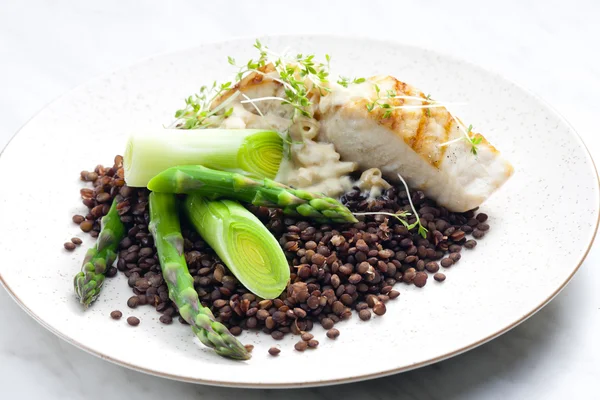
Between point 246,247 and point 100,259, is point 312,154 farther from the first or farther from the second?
point 100,259

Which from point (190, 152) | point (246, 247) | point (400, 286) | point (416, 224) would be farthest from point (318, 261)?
point (190, 152)

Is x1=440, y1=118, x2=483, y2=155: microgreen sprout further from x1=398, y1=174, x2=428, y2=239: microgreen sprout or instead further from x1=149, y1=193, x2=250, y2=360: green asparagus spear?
x1=149, y1=193, x2=250, y2=360: green asparagus spear

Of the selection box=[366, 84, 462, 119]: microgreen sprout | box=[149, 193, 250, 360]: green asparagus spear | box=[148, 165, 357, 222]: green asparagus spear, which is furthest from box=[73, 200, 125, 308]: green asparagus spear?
box=[366, 84, 462, 119]: microgreen sprout

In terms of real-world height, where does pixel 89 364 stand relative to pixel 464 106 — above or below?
below

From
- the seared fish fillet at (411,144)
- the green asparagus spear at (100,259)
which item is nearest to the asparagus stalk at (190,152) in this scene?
the green asparagus spear at (100,259)

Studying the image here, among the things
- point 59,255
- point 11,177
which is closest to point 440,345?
point 59,255

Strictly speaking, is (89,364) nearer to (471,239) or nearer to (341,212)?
(341,212)

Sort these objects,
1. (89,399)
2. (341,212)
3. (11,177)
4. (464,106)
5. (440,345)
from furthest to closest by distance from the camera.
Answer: (464,106), (11,177), (341,212), (89,399), (440,345)
